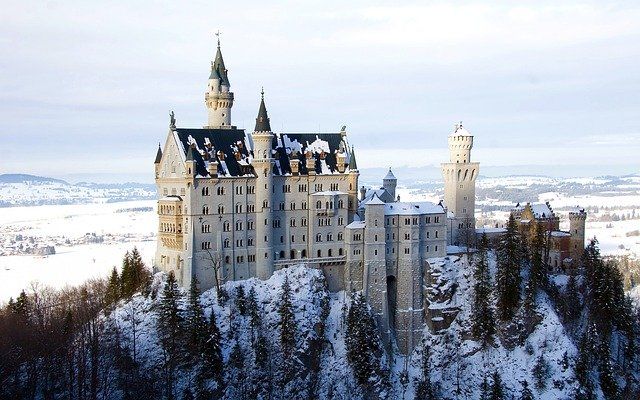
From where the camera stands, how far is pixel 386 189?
115 meters

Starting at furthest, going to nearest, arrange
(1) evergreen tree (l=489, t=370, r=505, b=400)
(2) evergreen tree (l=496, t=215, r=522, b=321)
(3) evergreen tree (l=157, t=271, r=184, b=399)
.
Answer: (2) evergreen tree (l=496, t=215, r=522, b=321) → (1) evergreen tree (l=489, t=370, r=505, b=400) → (3) evergreen tree (l=157, t=271, r=184, b=399)

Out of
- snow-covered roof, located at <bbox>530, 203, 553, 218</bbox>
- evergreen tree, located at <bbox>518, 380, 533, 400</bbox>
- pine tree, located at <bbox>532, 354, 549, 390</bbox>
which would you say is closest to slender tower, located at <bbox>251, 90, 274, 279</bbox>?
evergreen tree, located at <bbox>518, 380, 533, 400</bbox>

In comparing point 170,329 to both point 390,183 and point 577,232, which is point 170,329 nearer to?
point 390,183

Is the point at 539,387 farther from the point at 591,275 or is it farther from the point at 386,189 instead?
the point at 386,189

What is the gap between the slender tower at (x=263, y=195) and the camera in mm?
103312

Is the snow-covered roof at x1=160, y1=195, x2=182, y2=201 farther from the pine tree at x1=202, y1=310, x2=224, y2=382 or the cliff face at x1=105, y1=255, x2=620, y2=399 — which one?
the pine tree at x1=202, y1=310, x2=224, y2=382

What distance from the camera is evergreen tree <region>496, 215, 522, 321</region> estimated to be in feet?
339

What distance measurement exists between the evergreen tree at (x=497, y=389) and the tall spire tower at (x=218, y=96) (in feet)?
160

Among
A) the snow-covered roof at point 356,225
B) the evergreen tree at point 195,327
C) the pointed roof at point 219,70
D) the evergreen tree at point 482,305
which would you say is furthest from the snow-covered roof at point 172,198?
the evergreen tree at point 482,305

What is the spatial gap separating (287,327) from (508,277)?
1147 inches

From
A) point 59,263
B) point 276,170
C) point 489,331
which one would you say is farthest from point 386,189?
point 59,263

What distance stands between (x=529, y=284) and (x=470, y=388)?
51.4 ft

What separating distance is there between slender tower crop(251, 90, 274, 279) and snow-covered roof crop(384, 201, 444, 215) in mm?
15692

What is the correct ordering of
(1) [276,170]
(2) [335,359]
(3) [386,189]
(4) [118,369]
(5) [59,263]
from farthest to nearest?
(5) [59,263] < (3) [386,189] < (1) [276,170] < (2) [335,359] < (4) [118,369]
